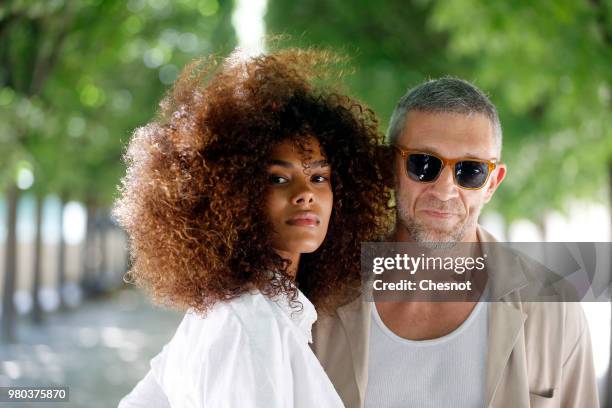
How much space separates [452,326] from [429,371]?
21 centimetres

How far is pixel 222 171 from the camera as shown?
8.14ft

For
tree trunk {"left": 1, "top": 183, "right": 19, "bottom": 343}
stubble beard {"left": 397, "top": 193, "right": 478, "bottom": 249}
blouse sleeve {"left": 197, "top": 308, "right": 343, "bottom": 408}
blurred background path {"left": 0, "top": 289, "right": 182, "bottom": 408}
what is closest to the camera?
blouse sleeve {"left": 197, "top": 308, "right": 343, "bottom": 408}

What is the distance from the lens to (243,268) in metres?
2.41

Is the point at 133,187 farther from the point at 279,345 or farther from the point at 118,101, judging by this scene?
the point at 118,101

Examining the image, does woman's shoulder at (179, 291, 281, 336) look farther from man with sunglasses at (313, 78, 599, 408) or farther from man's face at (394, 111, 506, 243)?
man's face at (394, 111, 506, 243)

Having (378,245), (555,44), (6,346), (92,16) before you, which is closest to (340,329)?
Answer: (378,245)

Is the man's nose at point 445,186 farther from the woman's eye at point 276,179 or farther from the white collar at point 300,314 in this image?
the white collar at point 300,314

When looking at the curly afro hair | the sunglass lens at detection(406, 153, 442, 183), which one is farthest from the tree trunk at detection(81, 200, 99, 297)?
the sunglass lens at detection(406, 153, 442, 183)

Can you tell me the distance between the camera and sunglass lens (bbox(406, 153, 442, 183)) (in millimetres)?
2816

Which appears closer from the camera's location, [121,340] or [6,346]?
[6,346]

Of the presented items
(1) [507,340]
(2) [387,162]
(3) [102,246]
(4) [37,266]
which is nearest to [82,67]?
(4) [37,266]

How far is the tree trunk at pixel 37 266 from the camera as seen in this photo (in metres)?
16.0

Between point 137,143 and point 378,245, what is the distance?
1060 millimetres

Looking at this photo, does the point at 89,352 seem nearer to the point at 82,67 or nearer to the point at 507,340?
the point at 82,67
